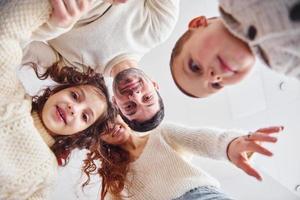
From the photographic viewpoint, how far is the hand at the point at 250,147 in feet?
2.21

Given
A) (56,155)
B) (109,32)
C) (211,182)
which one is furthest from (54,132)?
(211,182)

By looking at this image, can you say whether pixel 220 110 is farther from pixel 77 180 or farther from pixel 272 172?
pixel 77 180

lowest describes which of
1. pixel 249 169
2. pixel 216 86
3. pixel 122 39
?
pixel 249 169

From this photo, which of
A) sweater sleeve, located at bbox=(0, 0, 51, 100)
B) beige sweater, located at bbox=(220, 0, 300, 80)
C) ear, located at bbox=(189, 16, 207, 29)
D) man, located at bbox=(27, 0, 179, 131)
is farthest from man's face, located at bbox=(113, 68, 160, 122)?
beige sweater, located at bbox=(220, 0, 300, 80)

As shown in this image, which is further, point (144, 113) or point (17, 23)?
point (144, 113)

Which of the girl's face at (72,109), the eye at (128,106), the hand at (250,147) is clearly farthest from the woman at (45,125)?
the hand at (250,147)

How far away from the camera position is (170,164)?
1012 millimetres

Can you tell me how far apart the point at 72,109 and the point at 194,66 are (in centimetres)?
42

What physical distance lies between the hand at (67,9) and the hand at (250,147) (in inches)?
14.2

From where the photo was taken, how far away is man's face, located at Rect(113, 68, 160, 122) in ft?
2.70

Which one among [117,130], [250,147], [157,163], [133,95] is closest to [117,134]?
[117,130]

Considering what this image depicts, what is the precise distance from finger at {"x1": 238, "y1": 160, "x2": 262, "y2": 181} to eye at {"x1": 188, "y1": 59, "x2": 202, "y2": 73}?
278mm

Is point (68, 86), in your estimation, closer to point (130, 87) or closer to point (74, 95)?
point (74, 95)

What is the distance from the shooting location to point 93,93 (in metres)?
0.91
